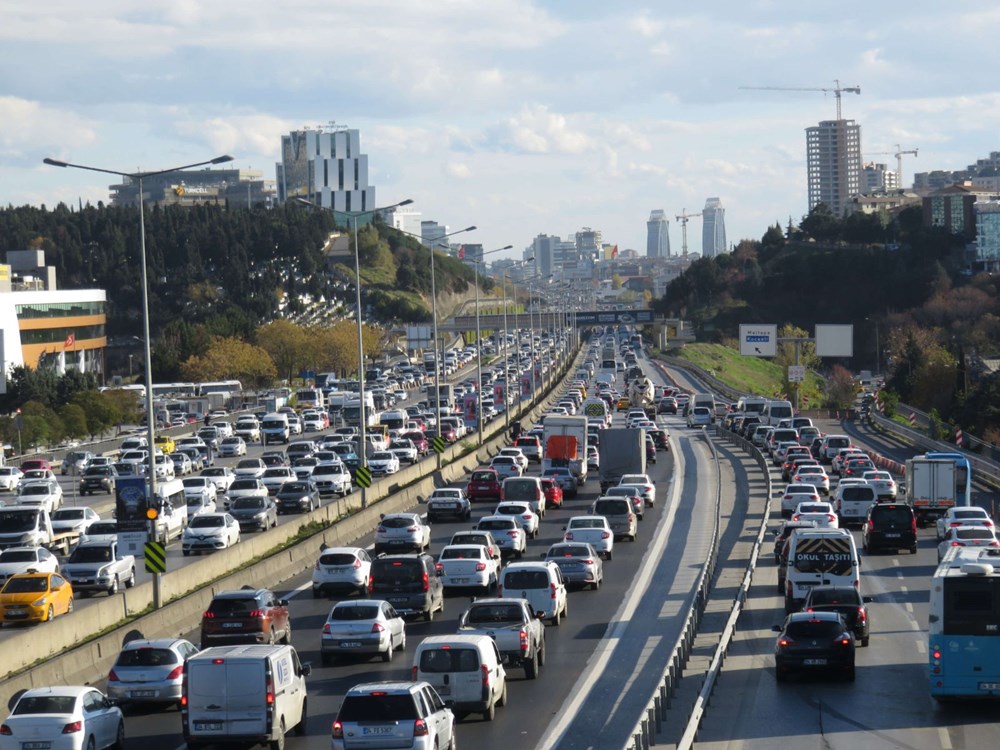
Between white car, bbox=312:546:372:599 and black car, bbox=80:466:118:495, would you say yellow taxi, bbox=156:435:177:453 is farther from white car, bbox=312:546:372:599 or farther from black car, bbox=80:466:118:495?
white car, bbox=312:546:372:599

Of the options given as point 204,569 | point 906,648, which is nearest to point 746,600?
point 906,648

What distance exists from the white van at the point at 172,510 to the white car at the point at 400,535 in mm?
7471

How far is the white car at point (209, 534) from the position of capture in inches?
1716

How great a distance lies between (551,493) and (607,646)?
87.6 ft

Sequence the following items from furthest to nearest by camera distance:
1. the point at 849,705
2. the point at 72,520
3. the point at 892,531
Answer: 1. the point at 72,520
2. the point at 892,531
3. the point at 849,705

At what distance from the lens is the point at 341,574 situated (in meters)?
35.2

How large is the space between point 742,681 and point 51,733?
10.6 metres

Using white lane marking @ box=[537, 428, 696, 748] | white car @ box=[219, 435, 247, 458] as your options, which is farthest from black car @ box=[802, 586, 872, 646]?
white car @ box=[219, 435, 247, 458]

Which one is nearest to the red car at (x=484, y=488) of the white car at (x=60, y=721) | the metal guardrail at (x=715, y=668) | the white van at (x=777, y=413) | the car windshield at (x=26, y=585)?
the metal guardrail at (x=715, y=668)

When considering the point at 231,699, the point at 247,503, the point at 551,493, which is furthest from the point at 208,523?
the point at 231,699

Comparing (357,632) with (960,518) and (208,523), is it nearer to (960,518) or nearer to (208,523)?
(208,523)

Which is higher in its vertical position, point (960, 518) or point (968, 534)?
point (968, 534)

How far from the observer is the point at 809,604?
2753 centimetres

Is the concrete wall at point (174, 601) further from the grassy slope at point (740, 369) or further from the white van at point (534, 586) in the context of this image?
the grassy slope at point (740, 369)
